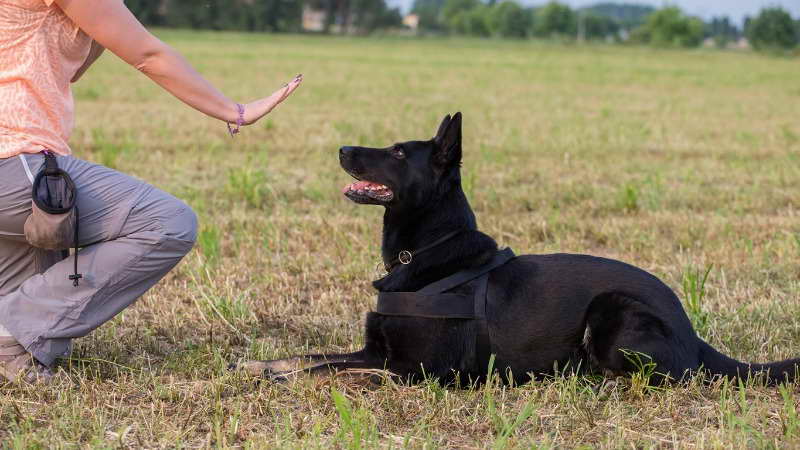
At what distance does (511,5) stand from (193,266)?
15216 centimetres

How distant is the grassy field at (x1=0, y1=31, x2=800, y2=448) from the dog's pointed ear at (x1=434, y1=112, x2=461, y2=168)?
3.16 feet

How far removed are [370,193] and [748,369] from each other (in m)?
1.78

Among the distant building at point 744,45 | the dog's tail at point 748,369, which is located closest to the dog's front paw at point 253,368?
the dog's tail at point 748,369

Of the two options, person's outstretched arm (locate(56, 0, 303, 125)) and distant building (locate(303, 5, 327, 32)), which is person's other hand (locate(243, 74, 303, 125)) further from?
distant building (locate(303, 5, 327, 32))

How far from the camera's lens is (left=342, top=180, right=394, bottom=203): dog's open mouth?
12.8ft

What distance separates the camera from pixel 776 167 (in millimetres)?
10602

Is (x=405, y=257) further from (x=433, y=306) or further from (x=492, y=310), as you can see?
(x=492, y=310)

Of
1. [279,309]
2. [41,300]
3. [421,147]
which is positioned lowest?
[279,309]

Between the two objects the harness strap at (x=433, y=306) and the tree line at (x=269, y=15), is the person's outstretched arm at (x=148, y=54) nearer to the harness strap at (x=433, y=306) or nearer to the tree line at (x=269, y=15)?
the harness strap at (x=433, y=306)

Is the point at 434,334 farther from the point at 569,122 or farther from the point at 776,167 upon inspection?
the point at 569,122

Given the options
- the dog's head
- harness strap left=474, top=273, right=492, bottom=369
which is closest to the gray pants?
the dog's head

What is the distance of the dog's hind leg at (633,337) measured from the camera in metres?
3.75

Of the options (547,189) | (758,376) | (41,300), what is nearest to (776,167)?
(547,189)

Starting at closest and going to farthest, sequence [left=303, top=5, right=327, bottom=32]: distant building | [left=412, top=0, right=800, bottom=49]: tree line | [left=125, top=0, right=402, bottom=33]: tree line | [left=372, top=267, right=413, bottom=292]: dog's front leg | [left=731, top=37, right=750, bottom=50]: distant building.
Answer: [left=372, top=267, right=413, bottom=292]: dog's front leg, [left=125, top=0, right=402, bottom=33]: tree line, [left=412, top=0, right=800, bottom=49]: tree line, [left=731, top=37, right=750, bottom=50]: distant building, [left=303, top=5, right=327, bottom=32]: distant building
